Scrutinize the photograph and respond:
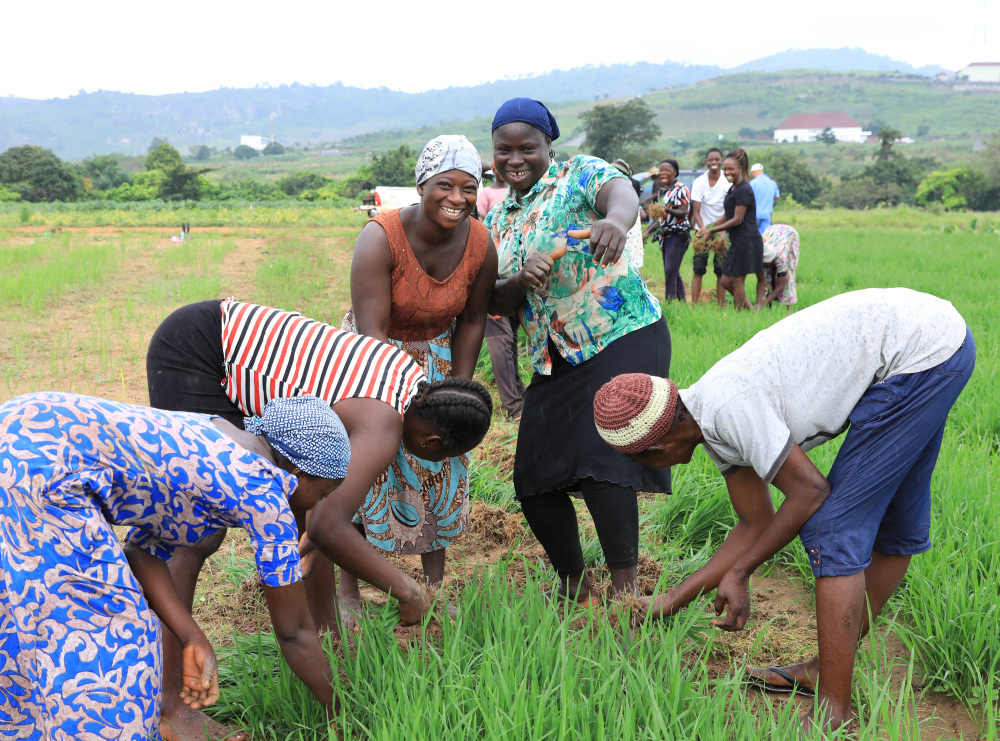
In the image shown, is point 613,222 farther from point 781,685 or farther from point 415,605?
point 781,685

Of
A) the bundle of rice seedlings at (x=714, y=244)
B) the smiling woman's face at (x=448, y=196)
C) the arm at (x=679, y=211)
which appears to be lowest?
the bundle of rice seedlings at (x=714, y=244)

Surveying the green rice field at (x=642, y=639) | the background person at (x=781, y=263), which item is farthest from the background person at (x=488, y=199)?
the background person at (x=781, y=263)

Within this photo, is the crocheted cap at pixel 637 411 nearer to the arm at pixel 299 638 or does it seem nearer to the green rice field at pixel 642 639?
the green rice field at pixel 642 639

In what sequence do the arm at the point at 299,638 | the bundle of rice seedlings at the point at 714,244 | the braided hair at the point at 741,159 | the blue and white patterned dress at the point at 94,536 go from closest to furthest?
1. the blue and white patterned dress at the point at 94,536
2. the arm at the point at 299,638
3. the braided hair at the point at 741,159
4. the bundle of rice seedlings at the point at 714,244

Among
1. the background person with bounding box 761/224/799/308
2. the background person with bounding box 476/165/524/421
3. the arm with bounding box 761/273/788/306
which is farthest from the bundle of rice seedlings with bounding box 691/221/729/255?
the background person with bounding box 476/165/524/421

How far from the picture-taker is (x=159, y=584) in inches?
81.7

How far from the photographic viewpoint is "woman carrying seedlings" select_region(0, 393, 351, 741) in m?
1.81

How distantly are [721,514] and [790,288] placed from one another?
5641 millimetres

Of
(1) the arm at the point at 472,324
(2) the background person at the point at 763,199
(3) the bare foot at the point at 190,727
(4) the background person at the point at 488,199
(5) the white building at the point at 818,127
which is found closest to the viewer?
(3) the bare foot at the point at 190,727

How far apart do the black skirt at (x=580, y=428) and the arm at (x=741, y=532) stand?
0.45 meters

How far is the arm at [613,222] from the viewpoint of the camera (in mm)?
2568

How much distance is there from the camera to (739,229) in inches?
324

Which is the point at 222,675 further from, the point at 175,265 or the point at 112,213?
the point at 112,213

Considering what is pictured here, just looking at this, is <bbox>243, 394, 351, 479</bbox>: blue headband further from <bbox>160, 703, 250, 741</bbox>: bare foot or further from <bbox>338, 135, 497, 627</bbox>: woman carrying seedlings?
<bbox>160, 703, 250, 741</bbox>: bare foot
